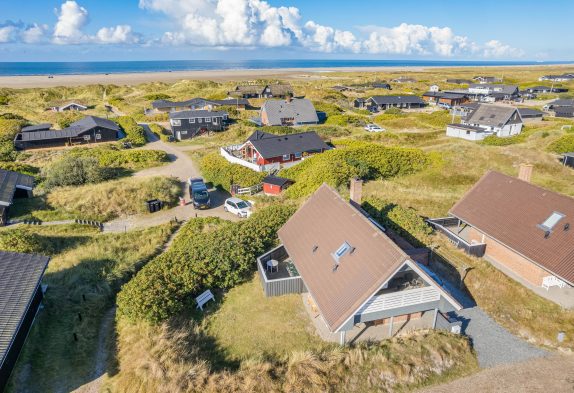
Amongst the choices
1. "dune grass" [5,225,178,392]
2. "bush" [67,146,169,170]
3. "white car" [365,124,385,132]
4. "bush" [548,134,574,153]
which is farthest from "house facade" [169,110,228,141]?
"bush" [548,134,574,153]

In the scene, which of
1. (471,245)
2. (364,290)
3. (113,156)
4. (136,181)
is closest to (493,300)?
(471,245)

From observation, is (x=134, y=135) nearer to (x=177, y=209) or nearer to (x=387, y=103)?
(x=177, y=209)

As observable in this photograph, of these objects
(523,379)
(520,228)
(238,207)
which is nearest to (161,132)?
(238,207)

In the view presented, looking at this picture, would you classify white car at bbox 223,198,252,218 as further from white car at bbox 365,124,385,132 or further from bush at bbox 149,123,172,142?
white car at bbox 365,124,385,132

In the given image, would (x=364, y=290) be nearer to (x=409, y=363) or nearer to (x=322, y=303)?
(x=322, y=303)

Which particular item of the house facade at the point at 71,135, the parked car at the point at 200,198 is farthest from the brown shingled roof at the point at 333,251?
the house facade at the point at 71,135

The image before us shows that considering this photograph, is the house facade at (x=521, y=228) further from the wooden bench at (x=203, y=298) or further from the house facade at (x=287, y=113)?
the house facade at (x=287, y=113)
